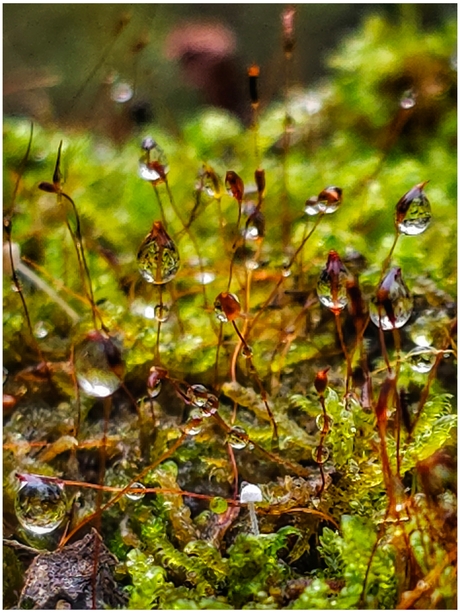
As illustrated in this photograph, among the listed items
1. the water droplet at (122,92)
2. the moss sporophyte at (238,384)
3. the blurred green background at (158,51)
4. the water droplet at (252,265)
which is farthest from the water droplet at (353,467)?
the blurred green background at (158,51)

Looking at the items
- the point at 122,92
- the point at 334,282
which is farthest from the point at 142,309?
the point at 122,92

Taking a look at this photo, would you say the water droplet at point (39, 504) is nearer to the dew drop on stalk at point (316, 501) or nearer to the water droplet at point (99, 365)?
the water droplet at point (99, 365)

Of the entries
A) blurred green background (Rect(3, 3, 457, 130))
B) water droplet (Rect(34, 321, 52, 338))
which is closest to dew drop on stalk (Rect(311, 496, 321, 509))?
water droplet (Rect(34, 321, 52, 338))

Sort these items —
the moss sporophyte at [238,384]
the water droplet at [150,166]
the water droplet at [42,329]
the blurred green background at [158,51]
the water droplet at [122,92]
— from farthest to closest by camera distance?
the blurred green background at [158,51]
the water droplet at [122,92]
the water droplet at [42,329]
the water droplet at [150,166]
the moss sporophyte at [238,384]

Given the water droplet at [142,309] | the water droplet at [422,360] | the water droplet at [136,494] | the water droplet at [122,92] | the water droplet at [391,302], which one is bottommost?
the water droplet at [136,494]

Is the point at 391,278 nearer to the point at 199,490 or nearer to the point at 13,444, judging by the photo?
the point at 199,490

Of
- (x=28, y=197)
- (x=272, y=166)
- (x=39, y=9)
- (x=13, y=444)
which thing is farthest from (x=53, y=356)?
(x=39, y=9)

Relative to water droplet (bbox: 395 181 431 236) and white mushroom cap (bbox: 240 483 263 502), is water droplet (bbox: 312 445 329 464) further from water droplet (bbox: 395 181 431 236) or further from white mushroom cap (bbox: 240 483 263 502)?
water droplet (bbox: 395 181 431 236)
